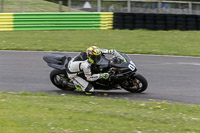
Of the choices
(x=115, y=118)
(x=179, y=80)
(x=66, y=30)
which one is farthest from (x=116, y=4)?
(x=115, y=118)

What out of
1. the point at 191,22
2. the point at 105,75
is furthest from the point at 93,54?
the point at 191,22

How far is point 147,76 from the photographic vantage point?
11305 mm

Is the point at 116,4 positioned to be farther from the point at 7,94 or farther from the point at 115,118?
the point at 115,118

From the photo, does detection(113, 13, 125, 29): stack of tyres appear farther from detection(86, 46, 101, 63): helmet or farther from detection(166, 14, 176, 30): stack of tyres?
A: detection(86, 46, 101, 63): helmet

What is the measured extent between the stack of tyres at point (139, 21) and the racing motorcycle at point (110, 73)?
34.6 ft

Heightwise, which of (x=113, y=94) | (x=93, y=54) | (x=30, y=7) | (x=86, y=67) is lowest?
(x=113, y=94)

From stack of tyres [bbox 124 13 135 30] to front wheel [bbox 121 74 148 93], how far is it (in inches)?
422

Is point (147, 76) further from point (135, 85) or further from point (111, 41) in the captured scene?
point (111, 41)

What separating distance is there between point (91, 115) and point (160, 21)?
13441 millimetres

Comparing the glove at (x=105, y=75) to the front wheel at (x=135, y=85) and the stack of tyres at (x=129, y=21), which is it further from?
the stack of tyres at (x=129, y=21)

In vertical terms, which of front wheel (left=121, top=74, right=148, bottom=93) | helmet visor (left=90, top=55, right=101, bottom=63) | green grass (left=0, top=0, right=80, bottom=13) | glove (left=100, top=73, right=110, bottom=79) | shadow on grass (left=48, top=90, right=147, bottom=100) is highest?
green grass (left=0, top=0, right=80, bottom=13)

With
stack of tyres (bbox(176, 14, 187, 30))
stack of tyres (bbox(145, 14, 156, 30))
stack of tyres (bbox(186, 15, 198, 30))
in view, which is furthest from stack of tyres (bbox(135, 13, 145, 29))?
stack of tyres (bbox(186, 15, 198, 30))

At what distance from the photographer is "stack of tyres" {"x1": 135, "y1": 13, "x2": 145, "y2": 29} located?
1969 centimetres

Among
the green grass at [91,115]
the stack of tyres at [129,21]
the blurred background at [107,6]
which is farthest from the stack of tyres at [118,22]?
the green grass at [91,115]
